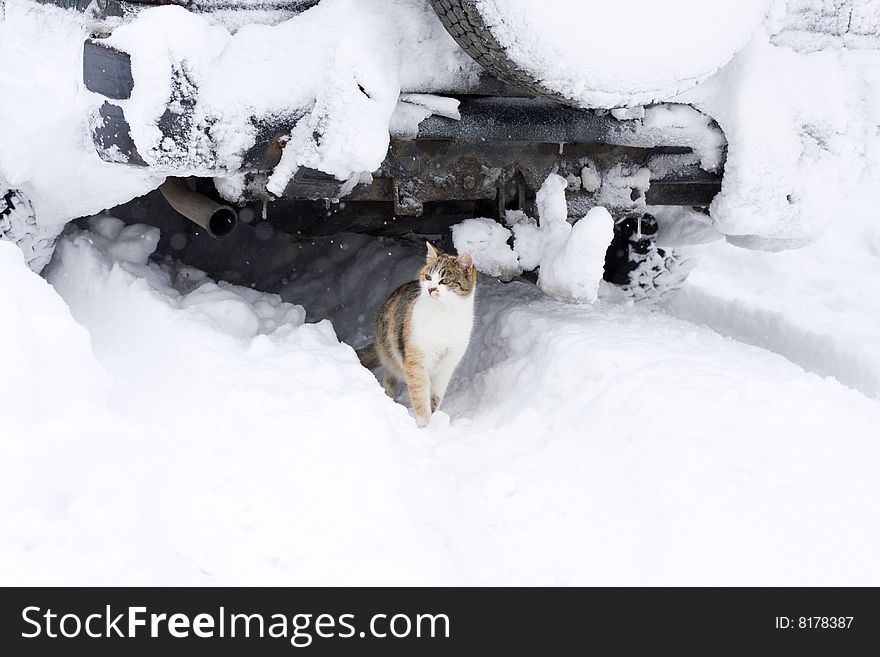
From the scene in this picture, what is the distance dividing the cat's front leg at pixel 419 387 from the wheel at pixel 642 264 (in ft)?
5.54

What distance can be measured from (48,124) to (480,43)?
1.62m

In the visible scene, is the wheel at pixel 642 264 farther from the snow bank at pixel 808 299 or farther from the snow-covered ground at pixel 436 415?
the snow-covered ground at pixel 436 415

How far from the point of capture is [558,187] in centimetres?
325

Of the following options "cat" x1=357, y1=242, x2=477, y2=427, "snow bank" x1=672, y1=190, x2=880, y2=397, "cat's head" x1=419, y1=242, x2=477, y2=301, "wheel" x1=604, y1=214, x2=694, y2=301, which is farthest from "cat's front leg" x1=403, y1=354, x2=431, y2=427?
"snow bank" x1=672, y1=190, x2=880, y2=397

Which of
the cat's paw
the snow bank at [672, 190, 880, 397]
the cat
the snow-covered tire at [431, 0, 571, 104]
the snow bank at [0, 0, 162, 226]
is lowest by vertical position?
the snow bank at [672, 190, 880, 397]

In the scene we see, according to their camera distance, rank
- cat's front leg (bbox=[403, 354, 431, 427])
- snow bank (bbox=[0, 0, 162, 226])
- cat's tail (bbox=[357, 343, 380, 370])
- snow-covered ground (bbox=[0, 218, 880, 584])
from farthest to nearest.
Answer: cat's tail (bbox=[357, 343, 380, 370])
cat's front leg (bbox=[403, 354, 431, 427])
snow bank (bbox=[0, 0, 162, 226])
snow-covered ground (bbox=[0, 218, 880, 584])

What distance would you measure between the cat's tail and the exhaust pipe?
0.95 meters

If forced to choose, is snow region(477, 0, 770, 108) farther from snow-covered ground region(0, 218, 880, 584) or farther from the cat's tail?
the cat's tail

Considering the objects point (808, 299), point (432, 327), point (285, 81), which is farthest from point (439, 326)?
point (808, 299)

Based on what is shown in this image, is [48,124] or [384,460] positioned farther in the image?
[48,124]

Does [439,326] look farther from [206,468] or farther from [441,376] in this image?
[206,468]

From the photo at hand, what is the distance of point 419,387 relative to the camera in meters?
3.38

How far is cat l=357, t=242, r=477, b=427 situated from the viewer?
3396mm
